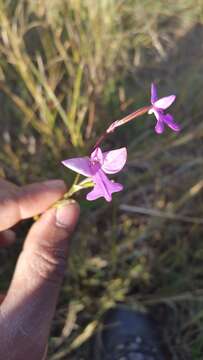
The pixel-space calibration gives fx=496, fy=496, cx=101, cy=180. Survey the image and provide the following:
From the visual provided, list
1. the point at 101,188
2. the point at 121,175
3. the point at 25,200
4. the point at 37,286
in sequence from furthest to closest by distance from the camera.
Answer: the point at 121,175 < the point at 25,200 < the point at 37,286 < the point at 101,188

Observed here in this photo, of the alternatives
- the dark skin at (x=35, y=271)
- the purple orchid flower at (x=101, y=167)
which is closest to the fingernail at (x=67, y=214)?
the dark skin at (x=35, y=271)

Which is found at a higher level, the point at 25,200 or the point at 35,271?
the point at 25,200

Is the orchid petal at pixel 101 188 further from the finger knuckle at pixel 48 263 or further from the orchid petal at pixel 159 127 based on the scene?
the finger knuckle at pixel 48 263

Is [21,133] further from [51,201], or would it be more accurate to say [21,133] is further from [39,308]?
[39,308]

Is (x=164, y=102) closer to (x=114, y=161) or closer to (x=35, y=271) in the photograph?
(x=114, y=161)

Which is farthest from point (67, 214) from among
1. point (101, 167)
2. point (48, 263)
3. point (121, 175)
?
point (121, 175)

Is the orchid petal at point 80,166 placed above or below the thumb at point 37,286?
above

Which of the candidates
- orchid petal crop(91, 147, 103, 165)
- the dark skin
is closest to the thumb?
the dark skin

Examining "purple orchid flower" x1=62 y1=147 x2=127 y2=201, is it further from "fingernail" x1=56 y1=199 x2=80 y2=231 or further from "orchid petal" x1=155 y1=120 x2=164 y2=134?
"fingernail" x1=56 y1=199 x2=80 y2=231
